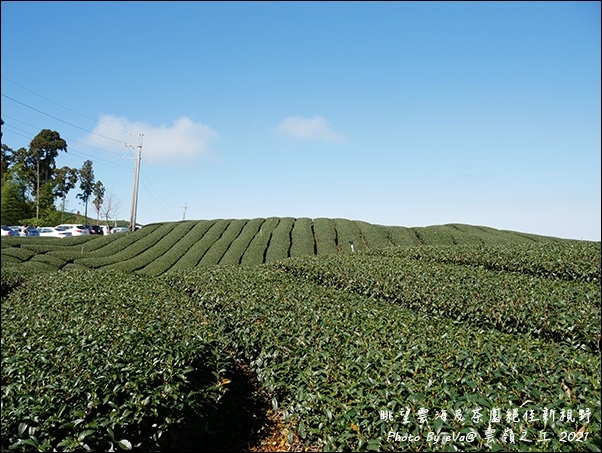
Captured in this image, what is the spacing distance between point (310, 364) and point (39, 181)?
21.9ft

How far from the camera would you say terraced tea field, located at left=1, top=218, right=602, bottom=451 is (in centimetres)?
309

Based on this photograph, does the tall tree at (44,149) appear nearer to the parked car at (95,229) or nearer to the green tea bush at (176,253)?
the green tea bush at (176,253)

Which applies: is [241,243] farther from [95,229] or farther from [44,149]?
[44,149]

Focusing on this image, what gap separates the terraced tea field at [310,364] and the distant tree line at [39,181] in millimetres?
1637

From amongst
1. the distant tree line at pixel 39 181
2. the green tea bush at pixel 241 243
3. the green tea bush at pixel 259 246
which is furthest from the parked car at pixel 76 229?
the distant tree line at pixel 39 181

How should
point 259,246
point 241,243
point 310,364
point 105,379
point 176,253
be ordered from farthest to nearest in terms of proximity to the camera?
point 241,243
point 259,246
point 176,253
point 310,364
point 105,379

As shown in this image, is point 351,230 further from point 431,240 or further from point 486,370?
point 486,370

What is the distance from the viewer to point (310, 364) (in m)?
4.54

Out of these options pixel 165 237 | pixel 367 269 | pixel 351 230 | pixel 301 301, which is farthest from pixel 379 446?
pixel 165 237

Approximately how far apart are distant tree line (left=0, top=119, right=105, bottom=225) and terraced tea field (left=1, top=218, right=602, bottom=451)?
1637 millimetres

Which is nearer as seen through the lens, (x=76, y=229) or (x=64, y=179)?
(x=64, y=179)

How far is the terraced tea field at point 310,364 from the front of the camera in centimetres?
309

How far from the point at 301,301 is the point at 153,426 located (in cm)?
432

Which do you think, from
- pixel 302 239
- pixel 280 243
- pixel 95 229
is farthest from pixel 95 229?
pixel 302 239
